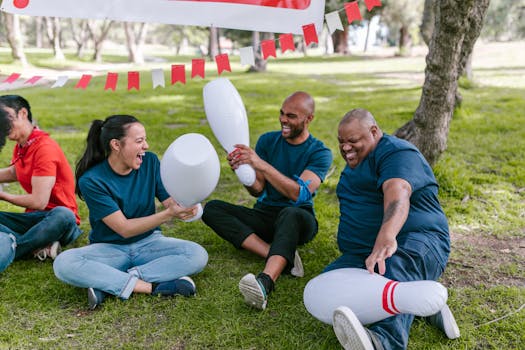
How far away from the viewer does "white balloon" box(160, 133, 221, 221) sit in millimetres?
2535

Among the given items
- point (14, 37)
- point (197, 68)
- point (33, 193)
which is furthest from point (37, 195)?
point (14, 37)

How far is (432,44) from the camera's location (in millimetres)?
4516

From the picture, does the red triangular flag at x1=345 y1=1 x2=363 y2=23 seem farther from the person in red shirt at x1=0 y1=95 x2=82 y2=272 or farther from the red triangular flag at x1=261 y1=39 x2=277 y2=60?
the person in red shirt at x1=0 y1=95 x2=82 y2=272

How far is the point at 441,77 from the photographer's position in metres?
4.43

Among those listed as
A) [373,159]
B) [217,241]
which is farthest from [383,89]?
[373,159]

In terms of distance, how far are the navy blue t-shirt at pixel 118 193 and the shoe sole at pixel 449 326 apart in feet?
5.58

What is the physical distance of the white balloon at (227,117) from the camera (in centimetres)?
307

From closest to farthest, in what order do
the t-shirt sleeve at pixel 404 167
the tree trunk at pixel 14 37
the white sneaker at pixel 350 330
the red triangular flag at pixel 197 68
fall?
the white sneaker at pixel 350 330 → the t-shirt sleeve at pixel 404 167 → the red triangular flag at pixel 197 68 → the tree trunk at pixel 14 37

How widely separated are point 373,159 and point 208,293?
123 cm

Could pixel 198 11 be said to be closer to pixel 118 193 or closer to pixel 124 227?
pixel 118 193

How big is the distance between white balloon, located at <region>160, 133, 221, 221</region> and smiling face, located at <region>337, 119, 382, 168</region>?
66cm

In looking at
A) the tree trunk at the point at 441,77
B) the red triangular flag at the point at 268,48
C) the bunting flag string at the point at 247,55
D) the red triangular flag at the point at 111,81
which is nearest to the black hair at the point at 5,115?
the bunting flag string at the point at 247,55

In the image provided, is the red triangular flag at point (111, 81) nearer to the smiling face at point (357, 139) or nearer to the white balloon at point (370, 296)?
the smiling face at point (357, 139)

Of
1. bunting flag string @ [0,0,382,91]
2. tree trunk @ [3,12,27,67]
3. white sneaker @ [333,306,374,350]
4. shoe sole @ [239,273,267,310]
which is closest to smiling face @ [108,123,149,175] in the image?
bunting flag string @ [0,0,382,91]
